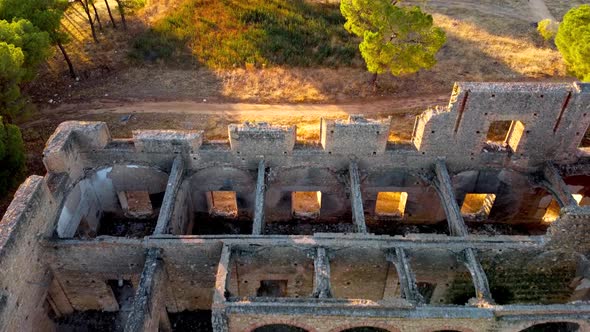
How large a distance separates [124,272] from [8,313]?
12.2 feet

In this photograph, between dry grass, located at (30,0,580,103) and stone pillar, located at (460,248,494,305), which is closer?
stone pillar, located at (460,248,494,305)

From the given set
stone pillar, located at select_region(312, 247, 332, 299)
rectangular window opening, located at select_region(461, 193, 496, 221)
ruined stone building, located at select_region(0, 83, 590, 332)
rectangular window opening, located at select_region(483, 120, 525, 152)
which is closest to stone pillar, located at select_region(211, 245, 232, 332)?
ruined stone building, located at select_region(0, 83, 590, 332)

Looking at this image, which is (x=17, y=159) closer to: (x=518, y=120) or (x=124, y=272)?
(x=124, y=272)

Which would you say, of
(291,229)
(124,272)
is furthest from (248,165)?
(124,272)

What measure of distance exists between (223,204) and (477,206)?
12.0 metres

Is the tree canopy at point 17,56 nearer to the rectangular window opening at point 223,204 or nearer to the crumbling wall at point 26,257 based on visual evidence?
the crumbling wall at point 26,257

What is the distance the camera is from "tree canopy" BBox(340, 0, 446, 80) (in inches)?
1054

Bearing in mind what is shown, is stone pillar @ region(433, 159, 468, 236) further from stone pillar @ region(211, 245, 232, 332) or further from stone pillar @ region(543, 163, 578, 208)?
stone pillar @ region(211, 245, 232, 332)

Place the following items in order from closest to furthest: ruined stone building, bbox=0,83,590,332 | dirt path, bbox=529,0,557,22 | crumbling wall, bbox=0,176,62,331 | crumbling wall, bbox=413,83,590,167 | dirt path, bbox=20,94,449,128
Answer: crumbling wall, bbox=0,176,62,331 → ruined stone building, bbox=0,83,590,332 → crumbling wall, bbox=413,83,590,167 → dirt path, bbox=20,94,449,128 → dirt path, bbox=529,0,557,22

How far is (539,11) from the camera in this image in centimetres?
→ 3900

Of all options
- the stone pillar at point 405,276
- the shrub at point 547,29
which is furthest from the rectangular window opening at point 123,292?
the shrub at point 547,29

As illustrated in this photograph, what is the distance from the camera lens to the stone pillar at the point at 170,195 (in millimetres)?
17094

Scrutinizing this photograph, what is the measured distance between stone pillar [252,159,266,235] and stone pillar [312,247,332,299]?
246 cm

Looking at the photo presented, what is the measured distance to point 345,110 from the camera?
2953cm
